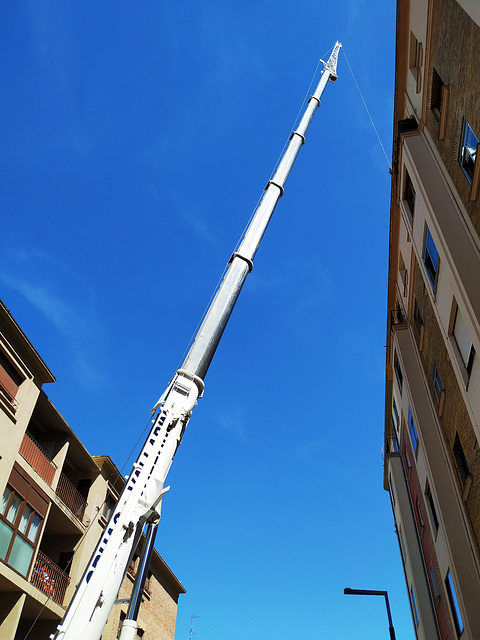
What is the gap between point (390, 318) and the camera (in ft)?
74.5

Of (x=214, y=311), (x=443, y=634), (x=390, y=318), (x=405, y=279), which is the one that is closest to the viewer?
(x=214, y=311)

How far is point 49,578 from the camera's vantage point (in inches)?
718

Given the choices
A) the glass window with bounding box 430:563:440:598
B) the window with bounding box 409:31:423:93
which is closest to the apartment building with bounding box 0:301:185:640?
the glass window with bounding box 430:563:440:598

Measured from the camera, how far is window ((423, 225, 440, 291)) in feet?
49.0

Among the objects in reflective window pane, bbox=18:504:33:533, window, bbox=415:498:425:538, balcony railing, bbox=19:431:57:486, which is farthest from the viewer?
window, bbox=415:498:425:538

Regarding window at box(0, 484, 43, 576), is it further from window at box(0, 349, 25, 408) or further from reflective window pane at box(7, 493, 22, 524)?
window at box(0, 349, 25, 408)

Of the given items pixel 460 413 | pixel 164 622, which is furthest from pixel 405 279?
pixel 164 622

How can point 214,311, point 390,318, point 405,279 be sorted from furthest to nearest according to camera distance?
point 390,318, point 405,279, point 214,311

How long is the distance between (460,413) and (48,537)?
54.6 ft

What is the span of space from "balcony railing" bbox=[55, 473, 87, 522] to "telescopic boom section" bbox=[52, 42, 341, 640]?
12991mm

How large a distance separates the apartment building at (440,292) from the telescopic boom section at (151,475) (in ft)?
17.2

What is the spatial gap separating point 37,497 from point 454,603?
45.7 feet

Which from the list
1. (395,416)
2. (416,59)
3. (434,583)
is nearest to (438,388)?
(434,583)

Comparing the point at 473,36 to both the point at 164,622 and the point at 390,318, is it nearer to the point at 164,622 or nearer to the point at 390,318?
the point at 390,318
